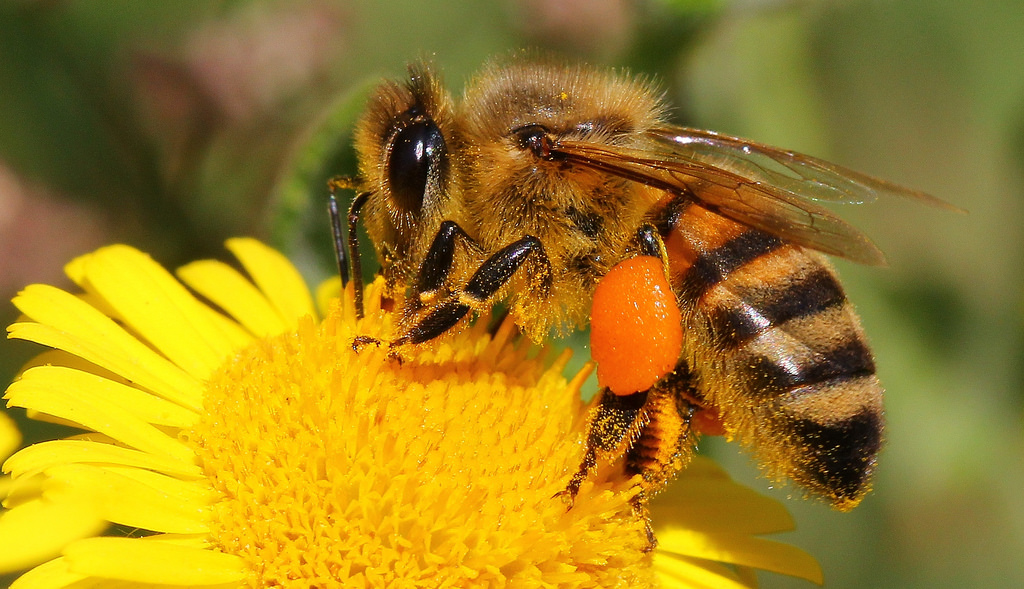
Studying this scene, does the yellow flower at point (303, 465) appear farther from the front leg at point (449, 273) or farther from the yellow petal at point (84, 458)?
the front leg at point (449, 273)

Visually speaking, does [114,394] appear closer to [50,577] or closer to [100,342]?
[100,342]

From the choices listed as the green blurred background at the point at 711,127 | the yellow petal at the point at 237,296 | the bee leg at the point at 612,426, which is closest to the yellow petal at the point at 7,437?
the yellow petal at the point at 237,296

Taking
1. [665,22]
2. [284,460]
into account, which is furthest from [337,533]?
[665,22]

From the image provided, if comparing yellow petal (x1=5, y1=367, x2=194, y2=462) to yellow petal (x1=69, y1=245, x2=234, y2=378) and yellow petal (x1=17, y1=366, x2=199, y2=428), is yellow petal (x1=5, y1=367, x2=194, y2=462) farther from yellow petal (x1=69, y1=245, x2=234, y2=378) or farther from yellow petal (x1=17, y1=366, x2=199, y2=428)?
yellow petal (x1=69, y1=245, x2=234, y2=378)

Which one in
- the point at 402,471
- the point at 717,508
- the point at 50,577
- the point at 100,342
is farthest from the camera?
the point at 717,508

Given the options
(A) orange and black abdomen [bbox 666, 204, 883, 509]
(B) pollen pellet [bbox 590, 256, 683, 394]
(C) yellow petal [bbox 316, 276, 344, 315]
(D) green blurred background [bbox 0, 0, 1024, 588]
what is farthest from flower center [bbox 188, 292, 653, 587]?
(D) green blurred background [bbox 0, 0, 1024, 588]

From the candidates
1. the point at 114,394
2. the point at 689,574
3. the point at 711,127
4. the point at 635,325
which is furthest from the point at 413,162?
the point at 711,127
